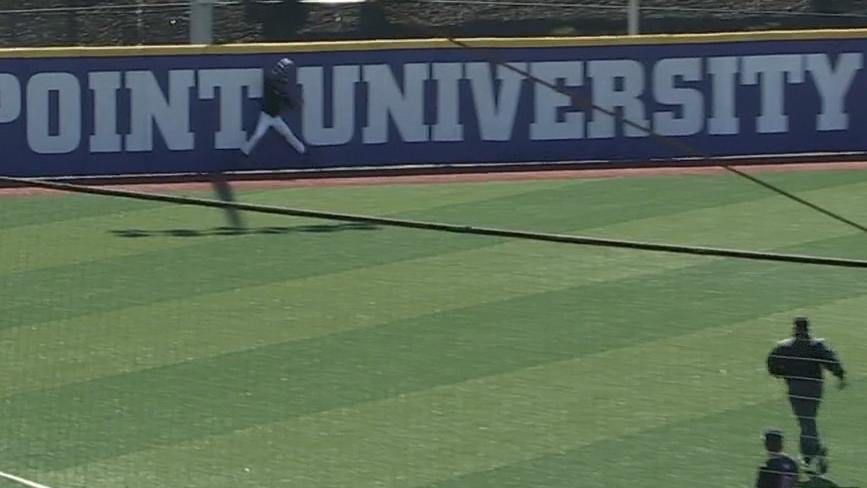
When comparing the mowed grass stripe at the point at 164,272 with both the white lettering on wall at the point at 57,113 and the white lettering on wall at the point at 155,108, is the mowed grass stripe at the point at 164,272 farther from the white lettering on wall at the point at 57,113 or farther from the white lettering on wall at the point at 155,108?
the white lettering on wall at the point at 57,113

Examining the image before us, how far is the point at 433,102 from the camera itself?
2169cm

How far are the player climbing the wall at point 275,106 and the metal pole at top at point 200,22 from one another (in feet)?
2.87

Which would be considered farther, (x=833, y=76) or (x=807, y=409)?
(x=833, y=76)

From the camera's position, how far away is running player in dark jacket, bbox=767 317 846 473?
392 inches

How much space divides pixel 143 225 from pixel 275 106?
10.9ft

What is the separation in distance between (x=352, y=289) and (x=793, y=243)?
443 cm

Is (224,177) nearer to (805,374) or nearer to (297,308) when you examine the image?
(297,308)

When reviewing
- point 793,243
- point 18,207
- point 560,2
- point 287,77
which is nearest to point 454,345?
point 793,243

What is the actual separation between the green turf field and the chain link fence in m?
3.84

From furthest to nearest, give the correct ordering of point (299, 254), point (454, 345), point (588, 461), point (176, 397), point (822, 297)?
point (299, 254) → point (822, 297) → point (454, 345) → point (176, 397) → point (588, 461)

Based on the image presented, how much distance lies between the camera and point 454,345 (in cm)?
1388

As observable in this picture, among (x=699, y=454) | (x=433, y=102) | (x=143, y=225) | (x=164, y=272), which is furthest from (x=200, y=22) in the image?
(x=699, y=454)

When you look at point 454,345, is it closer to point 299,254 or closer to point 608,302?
point 608,302

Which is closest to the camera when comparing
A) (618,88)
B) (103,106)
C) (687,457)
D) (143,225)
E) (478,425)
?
(687,457)
